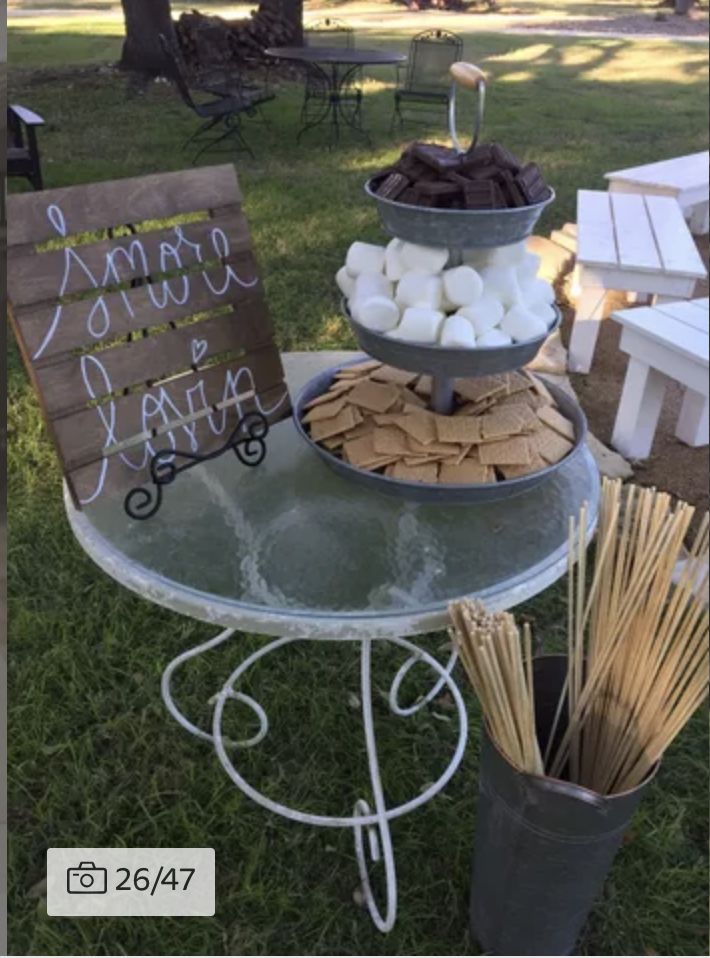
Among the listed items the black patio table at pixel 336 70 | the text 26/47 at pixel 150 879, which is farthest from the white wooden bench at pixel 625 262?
the black patio table at pixel 336 70

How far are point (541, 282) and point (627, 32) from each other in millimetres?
4005

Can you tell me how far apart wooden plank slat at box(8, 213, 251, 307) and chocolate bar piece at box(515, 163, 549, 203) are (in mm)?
434

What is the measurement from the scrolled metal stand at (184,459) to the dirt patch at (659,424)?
1627mm

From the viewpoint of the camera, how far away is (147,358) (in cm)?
117

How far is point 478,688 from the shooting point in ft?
3.46

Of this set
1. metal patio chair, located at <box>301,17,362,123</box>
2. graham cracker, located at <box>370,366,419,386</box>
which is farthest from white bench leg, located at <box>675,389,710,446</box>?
metal patio chair, located at <box>301,17,362,123</box>

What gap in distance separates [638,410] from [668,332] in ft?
0.97

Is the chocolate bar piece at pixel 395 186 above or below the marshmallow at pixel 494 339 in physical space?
above

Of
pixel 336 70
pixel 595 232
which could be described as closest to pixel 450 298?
pixel 595 232

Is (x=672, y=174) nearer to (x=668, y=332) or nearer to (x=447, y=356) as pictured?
(x=668, y=332)

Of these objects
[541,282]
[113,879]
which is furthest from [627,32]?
[113,879]

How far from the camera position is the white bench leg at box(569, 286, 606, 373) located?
120 inches

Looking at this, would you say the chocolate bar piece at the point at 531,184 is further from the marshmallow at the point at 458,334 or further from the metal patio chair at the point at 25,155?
the metal patio chair at the point at 25,155

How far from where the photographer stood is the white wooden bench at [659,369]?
238 centimetres
